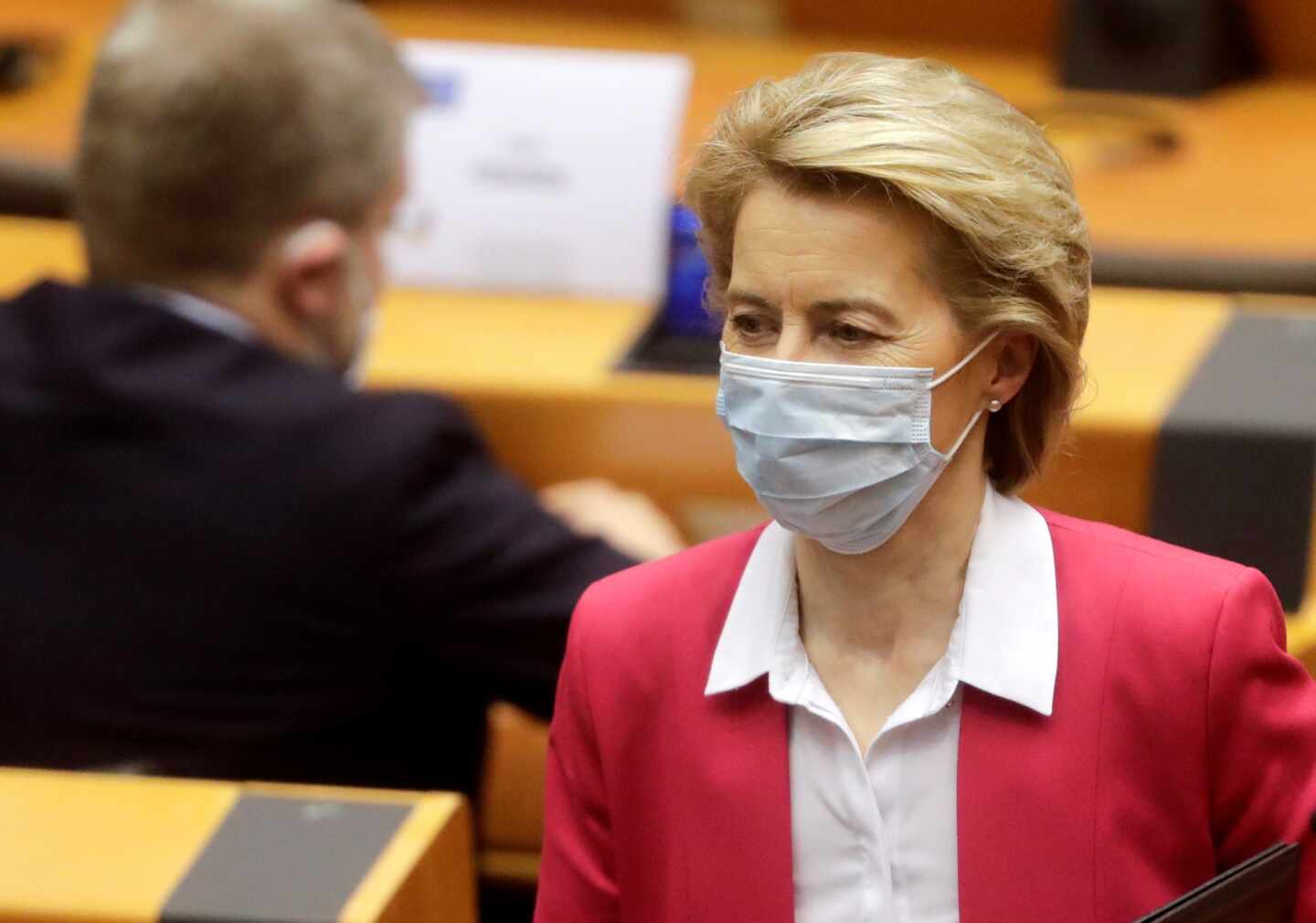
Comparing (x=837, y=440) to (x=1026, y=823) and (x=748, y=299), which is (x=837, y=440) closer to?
(x=748, y=299)

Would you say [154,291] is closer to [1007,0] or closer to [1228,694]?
[1228,694]

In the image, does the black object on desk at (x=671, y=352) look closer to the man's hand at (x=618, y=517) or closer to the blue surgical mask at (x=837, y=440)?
the man's hand at (x=618, y=517)

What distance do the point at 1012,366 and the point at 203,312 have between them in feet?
3.10

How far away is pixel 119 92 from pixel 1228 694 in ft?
3.81

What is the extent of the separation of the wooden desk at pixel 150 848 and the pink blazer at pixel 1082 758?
0.14 m

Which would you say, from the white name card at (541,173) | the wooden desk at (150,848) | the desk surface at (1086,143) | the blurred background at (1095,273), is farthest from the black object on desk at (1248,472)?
the desk surface at (1086,143)

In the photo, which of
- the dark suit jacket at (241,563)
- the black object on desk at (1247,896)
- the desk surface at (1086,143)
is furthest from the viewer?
the desk surface at (1086,143)

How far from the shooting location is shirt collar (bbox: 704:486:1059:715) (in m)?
1.02

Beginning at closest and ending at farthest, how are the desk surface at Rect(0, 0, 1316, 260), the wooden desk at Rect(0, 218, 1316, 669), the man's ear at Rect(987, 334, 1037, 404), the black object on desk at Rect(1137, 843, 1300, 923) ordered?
the black object on desk at Rect(1137, 843, 1300, 923) → the man's ear at Rect(987, 334, 1037, 404) → the wooden desk at Rect(0, 218, 1316, 669) → the desk surface at Rect(0, 0, 1316, 260)

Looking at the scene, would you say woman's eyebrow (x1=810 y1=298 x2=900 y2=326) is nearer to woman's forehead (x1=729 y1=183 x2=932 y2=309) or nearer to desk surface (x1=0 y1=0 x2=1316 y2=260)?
woman's forehead (x1=729 y1=183 x2=932 y2=309)

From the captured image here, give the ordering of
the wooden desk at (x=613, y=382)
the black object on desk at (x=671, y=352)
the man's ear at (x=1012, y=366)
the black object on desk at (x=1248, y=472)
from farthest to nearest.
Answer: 1. the black object on desk at (x=671, y=352)
2. the wooden desk at (x=613, y=382)
3. the black object on desk at (x=1248, y=472)
4. the man's ear at (x=1012, y=366)

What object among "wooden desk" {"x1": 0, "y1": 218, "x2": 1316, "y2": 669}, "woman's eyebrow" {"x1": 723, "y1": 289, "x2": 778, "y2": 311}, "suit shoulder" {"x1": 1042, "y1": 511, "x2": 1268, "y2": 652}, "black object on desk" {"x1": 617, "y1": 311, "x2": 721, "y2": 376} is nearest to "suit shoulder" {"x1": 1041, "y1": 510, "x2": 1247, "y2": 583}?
"suit shoulder" {"x1": 1042, "y1": 511, "x2": 1268, "y2": 652}

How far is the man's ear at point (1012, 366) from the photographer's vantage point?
1.04 meters

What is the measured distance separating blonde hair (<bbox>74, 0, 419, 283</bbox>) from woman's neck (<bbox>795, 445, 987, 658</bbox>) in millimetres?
891
